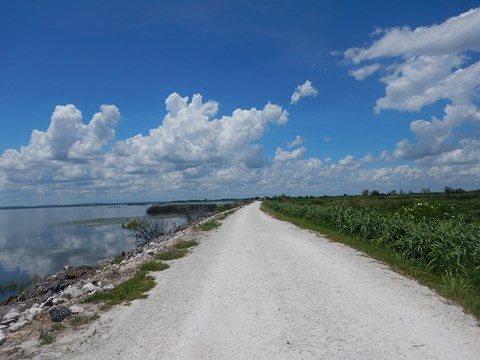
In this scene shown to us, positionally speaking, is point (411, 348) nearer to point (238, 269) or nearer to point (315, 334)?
point (315, 334)

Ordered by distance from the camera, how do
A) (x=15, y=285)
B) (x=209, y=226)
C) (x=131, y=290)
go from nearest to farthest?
1. (x=131, y=290)
2. (x=15, y=285)
3. (x=209, y=226)

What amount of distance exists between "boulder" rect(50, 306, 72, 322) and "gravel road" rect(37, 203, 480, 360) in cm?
81

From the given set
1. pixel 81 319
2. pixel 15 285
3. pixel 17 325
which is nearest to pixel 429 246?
pixel 81 319

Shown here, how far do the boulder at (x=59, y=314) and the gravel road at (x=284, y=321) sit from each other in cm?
81

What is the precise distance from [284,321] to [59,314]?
4.30 meters

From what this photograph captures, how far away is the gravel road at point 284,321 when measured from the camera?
522 centimetres

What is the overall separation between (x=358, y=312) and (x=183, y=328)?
115 inches

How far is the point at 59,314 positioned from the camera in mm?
7434

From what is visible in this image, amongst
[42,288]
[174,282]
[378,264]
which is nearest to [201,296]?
[174,282]

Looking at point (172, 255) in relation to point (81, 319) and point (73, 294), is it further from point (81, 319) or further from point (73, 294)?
point (81, 319)

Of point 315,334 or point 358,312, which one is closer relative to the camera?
point 315,334

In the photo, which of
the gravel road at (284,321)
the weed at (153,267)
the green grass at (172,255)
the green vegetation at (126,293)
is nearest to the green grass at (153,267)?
the weed at (153,267)

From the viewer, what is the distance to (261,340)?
18.2 ft

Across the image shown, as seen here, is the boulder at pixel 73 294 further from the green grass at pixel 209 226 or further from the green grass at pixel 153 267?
the green grass at pixel 209 226
